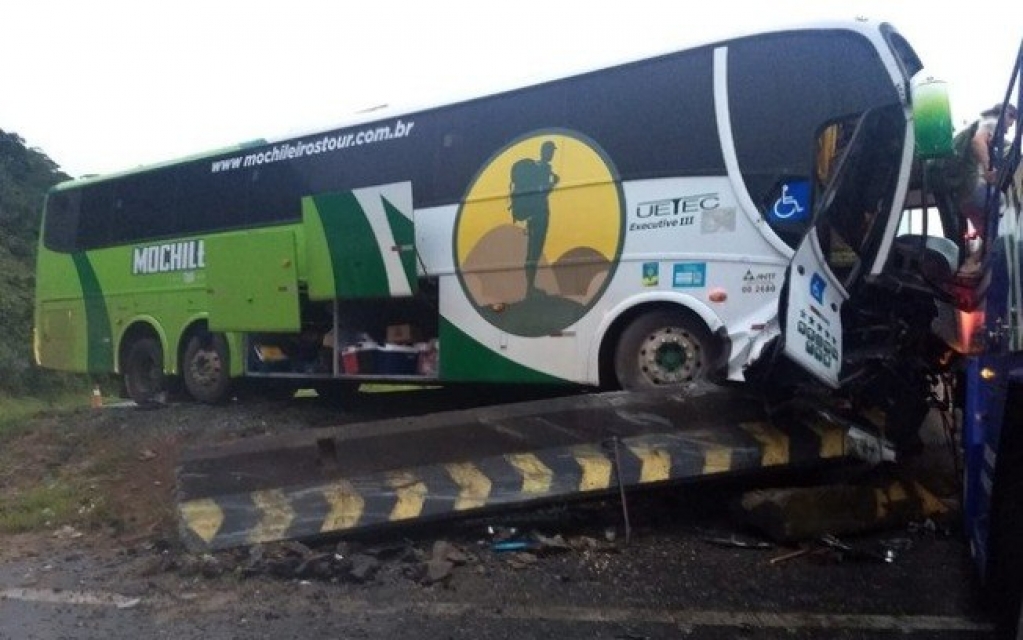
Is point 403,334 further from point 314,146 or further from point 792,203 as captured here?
point 792,203

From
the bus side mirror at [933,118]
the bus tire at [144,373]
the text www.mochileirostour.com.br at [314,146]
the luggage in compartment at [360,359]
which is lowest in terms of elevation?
the bus tire at [144,373]

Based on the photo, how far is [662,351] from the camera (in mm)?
6902

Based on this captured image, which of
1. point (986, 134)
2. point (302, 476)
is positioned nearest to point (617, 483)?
point (302, 476)

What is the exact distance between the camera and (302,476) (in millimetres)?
5703

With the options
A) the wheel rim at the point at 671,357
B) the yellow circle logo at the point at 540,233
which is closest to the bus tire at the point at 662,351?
the wheel rim at the point at 671,357

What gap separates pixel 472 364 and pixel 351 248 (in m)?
1.55

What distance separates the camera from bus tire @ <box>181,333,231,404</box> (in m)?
10.6

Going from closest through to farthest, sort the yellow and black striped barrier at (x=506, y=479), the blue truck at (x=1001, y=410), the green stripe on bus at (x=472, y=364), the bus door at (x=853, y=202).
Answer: the blue truck at (x=1001, y=410) < the bus door at (x=853, y=202) < the yellow and black striped barrier at (x=506, y=479) < the green stripe on bus at (x=472, y=364)

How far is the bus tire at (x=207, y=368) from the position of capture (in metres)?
10.6

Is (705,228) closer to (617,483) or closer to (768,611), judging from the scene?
(617,483)

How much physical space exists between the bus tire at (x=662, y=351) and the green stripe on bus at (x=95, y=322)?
7.86 m

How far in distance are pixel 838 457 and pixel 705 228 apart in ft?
6.25

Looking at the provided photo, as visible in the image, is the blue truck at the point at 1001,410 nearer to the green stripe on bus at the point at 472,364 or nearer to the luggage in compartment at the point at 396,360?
the green stripe on bus at the point at 472,364

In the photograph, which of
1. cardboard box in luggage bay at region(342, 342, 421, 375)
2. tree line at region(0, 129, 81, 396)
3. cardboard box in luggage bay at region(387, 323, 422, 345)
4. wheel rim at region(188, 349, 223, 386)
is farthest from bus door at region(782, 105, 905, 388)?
tree line at region(0, 129, 81, 396)
